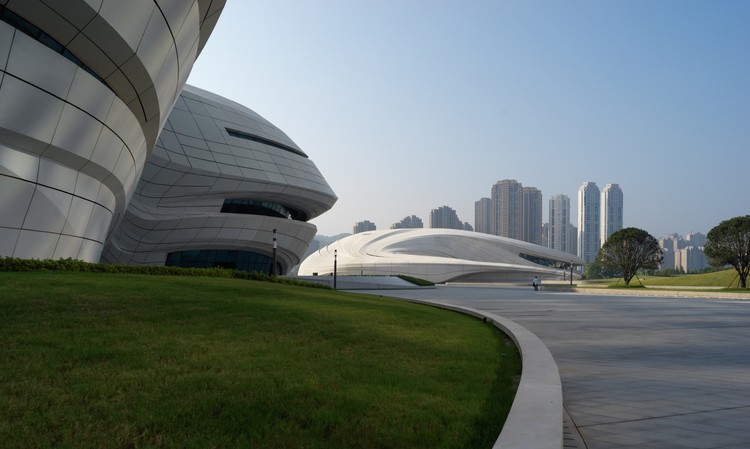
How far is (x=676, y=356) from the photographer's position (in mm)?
9430

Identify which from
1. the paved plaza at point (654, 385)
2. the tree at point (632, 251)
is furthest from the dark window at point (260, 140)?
the tree at point (632, 251)

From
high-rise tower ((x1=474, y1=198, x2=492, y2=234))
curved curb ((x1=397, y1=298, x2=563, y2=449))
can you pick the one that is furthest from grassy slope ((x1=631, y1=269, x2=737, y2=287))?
high-rise tower ((x1=474, y1=198, x2=492, y2=234))

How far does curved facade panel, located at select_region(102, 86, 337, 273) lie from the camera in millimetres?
35750

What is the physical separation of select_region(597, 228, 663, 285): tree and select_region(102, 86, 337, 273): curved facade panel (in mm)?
36894

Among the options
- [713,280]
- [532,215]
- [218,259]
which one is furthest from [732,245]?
[532,215]

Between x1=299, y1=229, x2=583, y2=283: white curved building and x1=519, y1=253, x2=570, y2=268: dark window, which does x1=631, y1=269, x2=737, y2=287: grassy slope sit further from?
x1=519, y1=253, x2=570, y2=268: dark window

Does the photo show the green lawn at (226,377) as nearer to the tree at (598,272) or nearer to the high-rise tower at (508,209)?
the tree at (598,272)

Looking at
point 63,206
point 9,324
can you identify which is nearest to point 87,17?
point 63,206

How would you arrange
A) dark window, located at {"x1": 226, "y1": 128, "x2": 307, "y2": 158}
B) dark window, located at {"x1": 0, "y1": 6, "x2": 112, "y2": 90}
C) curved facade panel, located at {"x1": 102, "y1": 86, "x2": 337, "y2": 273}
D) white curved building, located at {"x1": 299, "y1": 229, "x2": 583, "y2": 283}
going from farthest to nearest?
white curved building, located at {"x1": 299, "y1": 229, "x2": 583, "y2": 283}
dark window, located at {"x1": 226, "y1": 128, "x2": 307, "y2": 158}
curved facade panel, located at {"x1": 102, "y1": 86, "x2": 337, "y2": 273}
dark window, located at {"x1": 0, "y1": 6, "x2": 112, "y2": 90}

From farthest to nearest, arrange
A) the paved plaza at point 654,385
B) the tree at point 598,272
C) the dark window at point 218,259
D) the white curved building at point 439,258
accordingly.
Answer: the tree at point 598,272
the white curved building at point 439,258
the dark window at point 218,259
the paved plaza at point 654,385

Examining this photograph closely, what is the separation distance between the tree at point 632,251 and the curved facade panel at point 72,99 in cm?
5703

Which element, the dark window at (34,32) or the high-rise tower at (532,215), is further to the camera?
the high-rise tower at (532,215)

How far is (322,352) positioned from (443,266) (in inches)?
2822

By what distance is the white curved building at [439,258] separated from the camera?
257 feet
